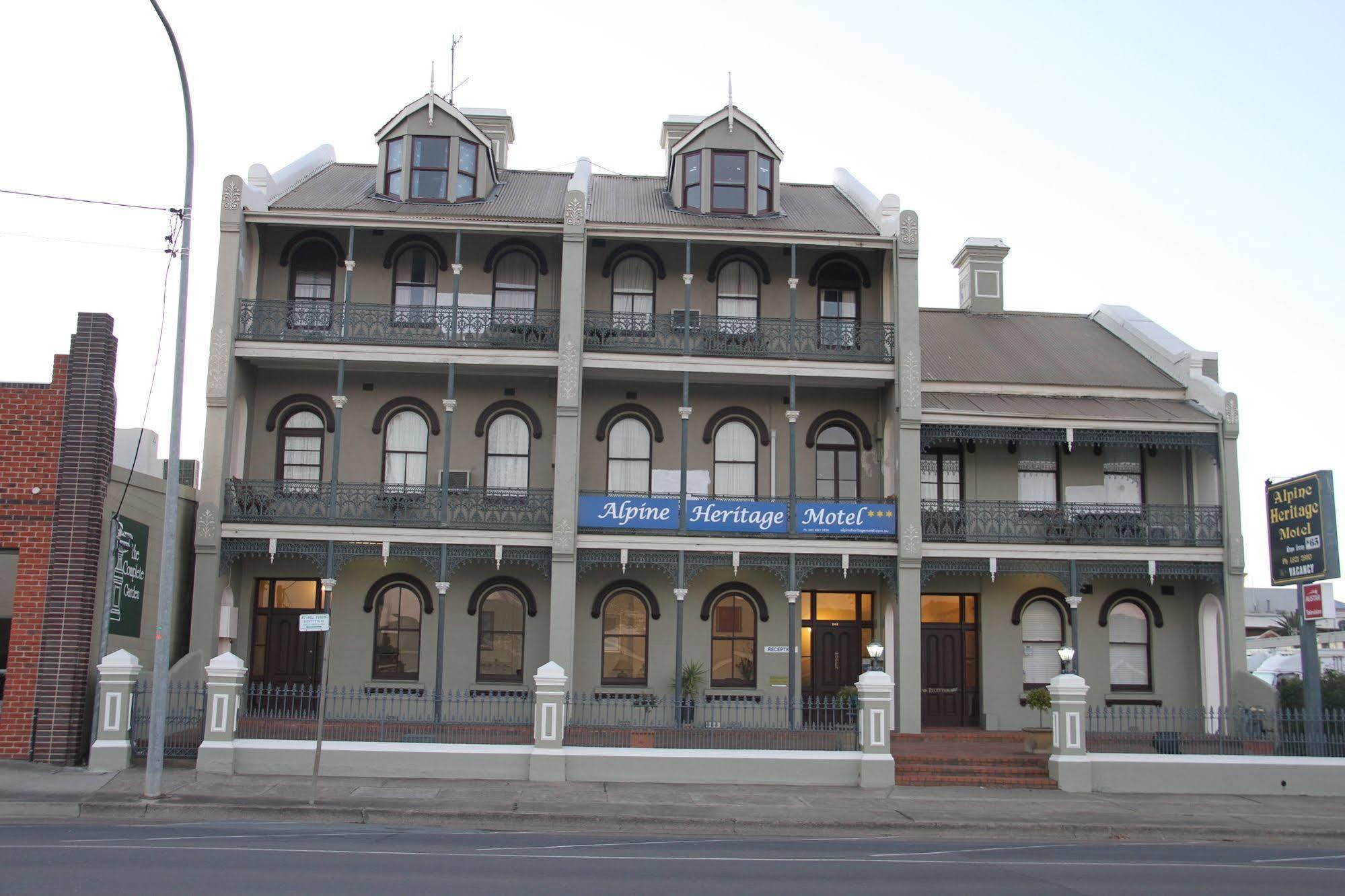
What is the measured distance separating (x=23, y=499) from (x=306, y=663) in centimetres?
634

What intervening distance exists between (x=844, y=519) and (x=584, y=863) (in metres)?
11.7

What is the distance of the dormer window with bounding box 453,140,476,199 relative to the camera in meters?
24.8

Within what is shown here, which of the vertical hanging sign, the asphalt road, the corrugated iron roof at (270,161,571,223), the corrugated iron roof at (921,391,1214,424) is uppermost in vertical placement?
the corrugated iron roof at (270,161,571,223)

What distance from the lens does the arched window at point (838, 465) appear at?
24.2m

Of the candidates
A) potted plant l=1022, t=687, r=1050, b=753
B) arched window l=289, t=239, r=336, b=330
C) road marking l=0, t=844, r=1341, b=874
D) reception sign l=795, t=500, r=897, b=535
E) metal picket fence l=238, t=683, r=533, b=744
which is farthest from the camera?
arched window l=289, t=239, r=336, b=330

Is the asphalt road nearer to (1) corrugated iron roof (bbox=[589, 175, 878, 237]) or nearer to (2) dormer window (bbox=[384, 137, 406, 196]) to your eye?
(1) corrugated iron roof (bbox=[589, 175, 878, 237])

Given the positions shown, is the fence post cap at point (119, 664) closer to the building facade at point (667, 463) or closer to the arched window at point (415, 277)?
the building facade at point (667, 463)

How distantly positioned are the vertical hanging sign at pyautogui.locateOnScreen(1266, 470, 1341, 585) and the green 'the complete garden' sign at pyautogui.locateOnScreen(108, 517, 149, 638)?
19.0 metres

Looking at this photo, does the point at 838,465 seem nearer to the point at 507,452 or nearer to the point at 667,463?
the point at 667,463

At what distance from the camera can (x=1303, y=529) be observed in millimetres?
21078

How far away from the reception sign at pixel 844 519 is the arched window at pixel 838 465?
1.46 metres

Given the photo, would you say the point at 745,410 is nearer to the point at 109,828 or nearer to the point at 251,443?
the point at 251,443

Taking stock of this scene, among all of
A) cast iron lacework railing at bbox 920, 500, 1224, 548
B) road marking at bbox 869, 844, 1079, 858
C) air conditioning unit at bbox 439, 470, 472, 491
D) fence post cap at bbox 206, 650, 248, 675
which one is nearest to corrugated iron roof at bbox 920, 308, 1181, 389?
cast iron lacework railing at bbox 920, 500, 1224, 548

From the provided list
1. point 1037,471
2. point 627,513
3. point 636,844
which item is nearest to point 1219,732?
point 1037,471
